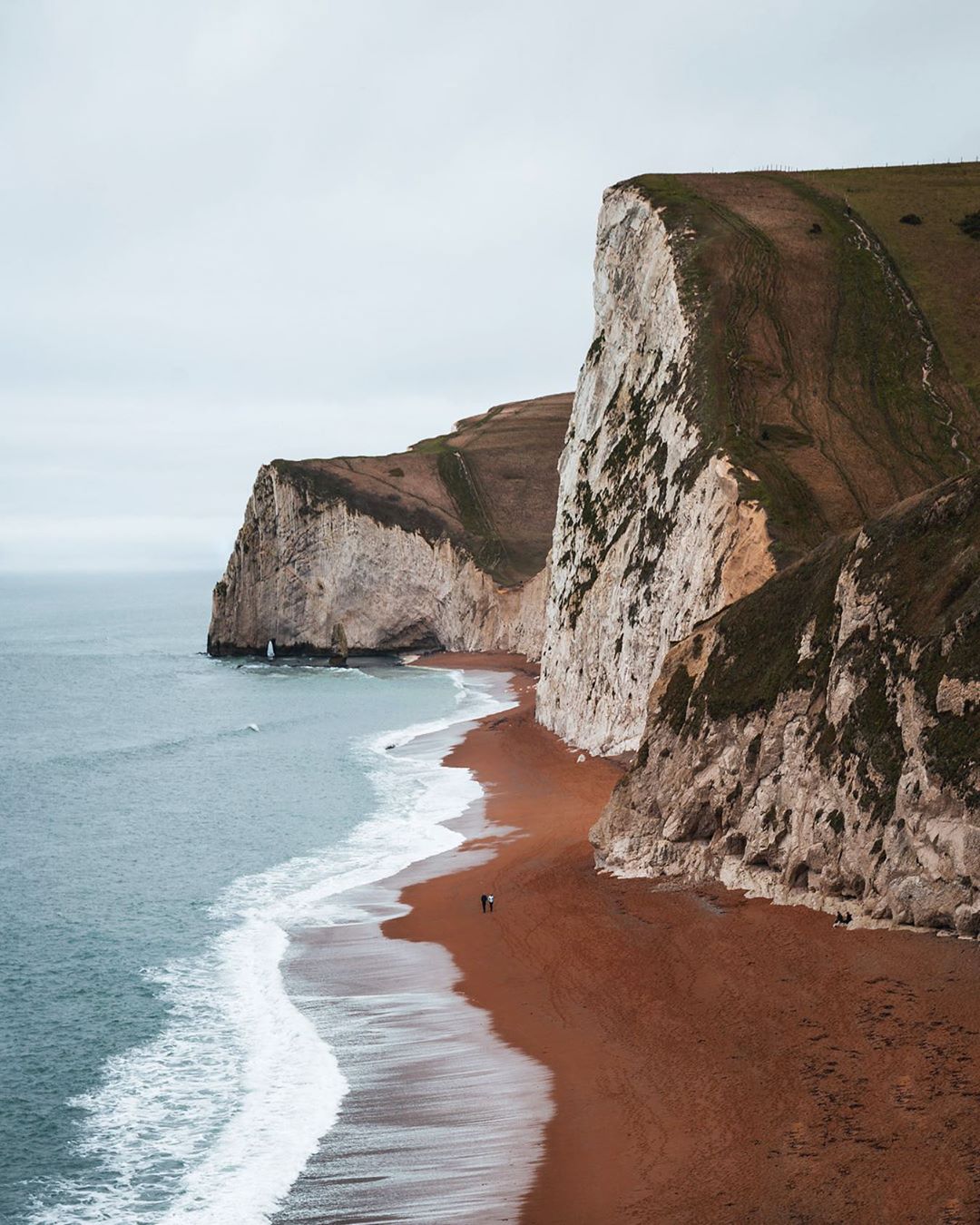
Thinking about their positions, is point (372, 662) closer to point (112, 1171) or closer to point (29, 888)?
point (29, 888)

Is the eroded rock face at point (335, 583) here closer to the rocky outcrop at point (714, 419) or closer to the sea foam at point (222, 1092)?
the rocky outcrop at point (714, 419)

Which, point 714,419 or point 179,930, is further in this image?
point 714,419

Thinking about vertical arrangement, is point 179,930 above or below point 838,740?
below

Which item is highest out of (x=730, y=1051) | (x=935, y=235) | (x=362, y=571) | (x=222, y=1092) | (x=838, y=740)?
(x=935, y=235)

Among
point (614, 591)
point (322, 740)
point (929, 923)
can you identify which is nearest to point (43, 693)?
point (322, 740)

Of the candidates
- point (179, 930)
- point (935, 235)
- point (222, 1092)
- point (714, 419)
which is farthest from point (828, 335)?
point (222, 1092)

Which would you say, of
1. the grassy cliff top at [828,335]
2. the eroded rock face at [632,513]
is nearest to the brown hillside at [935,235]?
the grassy cliff top at [828,335]

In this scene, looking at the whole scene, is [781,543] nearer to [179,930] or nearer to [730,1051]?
[179,930]
